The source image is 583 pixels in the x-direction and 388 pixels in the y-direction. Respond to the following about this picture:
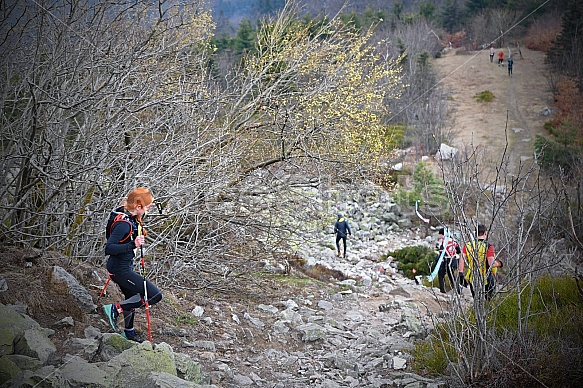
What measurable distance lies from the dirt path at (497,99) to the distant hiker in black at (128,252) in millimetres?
21477

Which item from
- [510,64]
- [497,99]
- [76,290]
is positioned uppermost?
[510,64]

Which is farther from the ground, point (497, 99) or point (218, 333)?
point (497, 99)

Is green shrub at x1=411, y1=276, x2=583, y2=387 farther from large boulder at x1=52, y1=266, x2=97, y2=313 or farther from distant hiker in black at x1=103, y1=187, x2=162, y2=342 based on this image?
large boulder at x1=52, y1=266, x2=97, y2=313

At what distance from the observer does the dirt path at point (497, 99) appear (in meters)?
27.6

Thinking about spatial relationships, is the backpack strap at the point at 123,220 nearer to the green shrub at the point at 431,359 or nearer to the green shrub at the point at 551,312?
the green shrub at the point at 431,359

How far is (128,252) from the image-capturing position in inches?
181

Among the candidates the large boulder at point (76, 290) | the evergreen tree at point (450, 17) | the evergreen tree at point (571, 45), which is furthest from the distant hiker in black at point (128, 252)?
the evergreen tree at point (450, 17)

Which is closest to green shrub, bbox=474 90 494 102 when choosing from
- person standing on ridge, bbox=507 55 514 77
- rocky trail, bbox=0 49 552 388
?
person standing on ridge, bbox=507 55 514 77

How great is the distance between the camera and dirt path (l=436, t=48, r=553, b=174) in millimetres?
27578

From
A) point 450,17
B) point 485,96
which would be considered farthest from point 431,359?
point 450,17

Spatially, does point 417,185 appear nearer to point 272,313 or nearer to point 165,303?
point 272,313

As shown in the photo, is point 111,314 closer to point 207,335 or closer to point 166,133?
point 207,335

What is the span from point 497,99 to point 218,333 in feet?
108

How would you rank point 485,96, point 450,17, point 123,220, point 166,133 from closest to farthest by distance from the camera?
point 123,220 → point 166,133 → point 485,96 → point 450,17
